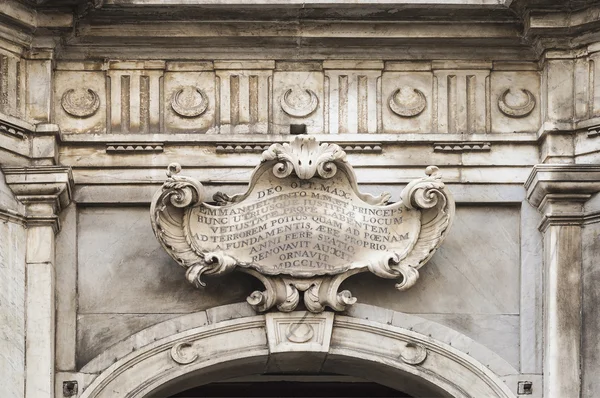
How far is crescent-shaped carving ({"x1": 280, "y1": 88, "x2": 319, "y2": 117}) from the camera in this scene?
1783cm

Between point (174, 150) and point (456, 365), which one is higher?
point (174, 150)

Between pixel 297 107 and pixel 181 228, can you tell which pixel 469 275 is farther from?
pixel 181 228

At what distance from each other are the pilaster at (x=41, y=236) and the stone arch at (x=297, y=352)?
0.48 metres

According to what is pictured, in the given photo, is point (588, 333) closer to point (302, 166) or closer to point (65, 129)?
point (302, 166)

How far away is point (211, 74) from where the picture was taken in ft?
58.8

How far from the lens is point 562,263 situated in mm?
17203

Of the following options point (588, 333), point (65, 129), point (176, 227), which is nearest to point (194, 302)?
point (176, 227)

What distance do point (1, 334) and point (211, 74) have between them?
269 cm

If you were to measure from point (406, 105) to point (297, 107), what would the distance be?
85 cm

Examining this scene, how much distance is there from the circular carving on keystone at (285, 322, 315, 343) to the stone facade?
11 mm

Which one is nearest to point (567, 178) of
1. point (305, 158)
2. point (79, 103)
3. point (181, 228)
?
point (305, 158)

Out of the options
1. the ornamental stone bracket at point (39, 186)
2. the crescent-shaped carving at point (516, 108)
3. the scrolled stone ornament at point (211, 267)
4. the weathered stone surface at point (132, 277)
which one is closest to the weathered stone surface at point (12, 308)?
the ornamental stone bracket at point (39, 186)

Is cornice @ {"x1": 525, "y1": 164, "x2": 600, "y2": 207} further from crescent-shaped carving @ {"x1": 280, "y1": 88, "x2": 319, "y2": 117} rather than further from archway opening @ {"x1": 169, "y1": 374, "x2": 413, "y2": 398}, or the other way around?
archway opening @ {"x1": 169, "y1": 374, "x2": 413, "y2": 398}

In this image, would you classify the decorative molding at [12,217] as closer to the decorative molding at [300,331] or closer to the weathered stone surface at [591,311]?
the decorative molding at [300,331]
